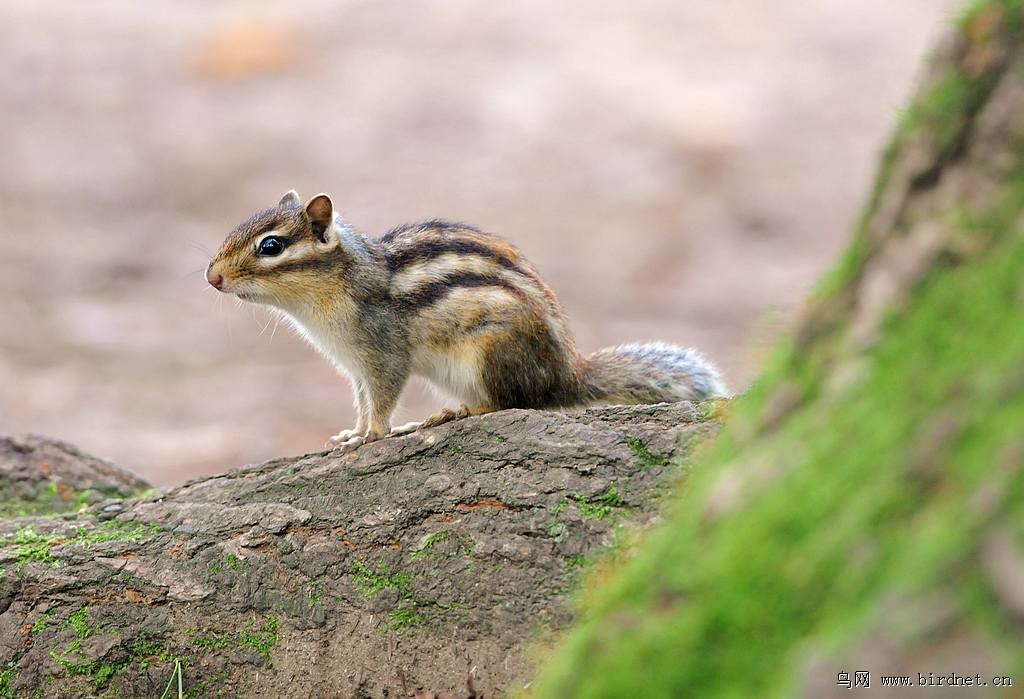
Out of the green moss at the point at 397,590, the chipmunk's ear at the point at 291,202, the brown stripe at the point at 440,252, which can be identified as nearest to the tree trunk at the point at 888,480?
Answer: the green moss at the point at 397,590

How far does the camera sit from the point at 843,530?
79.2 inches

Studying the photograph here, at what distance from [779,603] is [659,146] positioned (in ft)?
51.5

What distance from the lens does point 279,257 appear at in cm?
558

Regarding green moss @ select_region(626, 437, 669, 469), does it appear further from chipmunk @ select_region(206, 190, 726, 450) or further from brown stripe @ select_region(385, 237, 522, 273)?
brown stripe @ select_region(385, 237, 522, 273)

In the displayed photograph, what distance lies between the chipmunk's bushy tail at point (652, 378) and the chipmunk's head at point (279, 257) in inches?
48.5

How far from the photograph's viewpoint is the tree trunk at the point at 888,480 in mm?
1792

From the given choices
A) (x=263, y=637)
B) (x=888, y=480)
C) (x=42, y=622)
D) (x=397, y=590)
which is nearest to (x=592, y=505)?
(x=397, y=590)

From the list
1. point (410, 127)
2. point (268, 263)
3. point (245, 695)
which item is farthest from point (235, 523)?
point (410, 127)

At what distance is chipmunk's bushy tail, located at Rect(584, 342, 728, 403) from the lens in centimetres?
544

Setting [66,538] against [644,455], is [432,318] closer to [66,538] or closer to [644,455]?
[644,455]

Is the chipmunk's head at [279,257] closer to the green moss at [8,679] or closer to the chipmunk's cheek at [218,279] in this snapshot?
the chipmunk's cheek at [218,279]

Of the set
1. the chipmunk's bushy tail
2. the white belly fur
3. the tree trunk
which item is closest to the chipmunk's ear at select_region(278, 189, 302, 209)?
the white belly fur

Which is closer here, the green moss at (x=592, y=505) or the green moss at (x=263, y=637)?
the green moss at (x=592, y=505)

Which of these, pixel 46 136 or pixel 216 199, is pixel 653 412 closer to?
pixel 216 199
